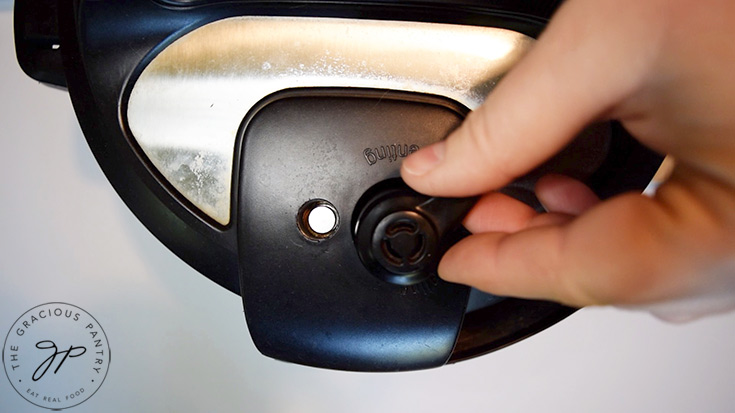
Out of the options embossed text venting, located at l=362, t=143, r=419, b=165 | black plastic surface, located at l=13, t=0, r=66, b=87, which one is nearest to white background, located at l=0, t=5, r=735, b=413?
black plastic surface, located at l=13, t=0, r=66, b=87

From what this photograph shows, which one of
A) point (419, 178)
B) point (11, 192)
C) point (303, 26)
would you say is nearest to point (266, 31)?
point (303, 26)

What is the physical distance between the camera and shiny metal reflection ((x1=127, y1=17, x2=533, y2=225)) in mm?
314

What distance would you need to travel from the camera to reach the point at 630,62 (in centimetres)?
20

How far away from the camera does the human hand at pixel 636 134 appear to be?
195 millimetres

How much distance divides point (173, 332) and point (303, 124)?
0.20 m

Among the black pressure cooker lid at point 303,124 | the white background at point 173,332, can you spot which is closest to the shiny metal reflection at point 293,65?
the black pressure cooker lid at point 303,124

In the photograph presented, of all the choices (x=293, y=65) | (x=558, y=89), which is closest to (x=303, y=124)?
(x=293, y=65)

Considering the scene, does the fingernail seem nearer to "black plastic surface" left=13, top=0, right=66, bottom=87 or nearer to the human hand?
the human hand

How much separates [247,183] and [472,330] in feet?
0.57

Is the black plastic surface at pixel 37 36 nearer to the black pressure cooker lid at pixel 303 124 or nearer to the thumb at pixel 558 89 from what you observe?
the black pressure cooker lid at pixel 303 124

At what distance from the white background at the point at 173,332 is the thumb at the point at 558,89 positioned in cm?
22

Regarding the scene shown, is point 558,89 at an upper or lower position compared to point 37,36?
lower

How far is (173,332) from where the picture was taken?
0.40 meters

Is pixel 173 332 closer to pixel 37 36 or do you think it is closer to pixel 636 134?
pixel 37 36
